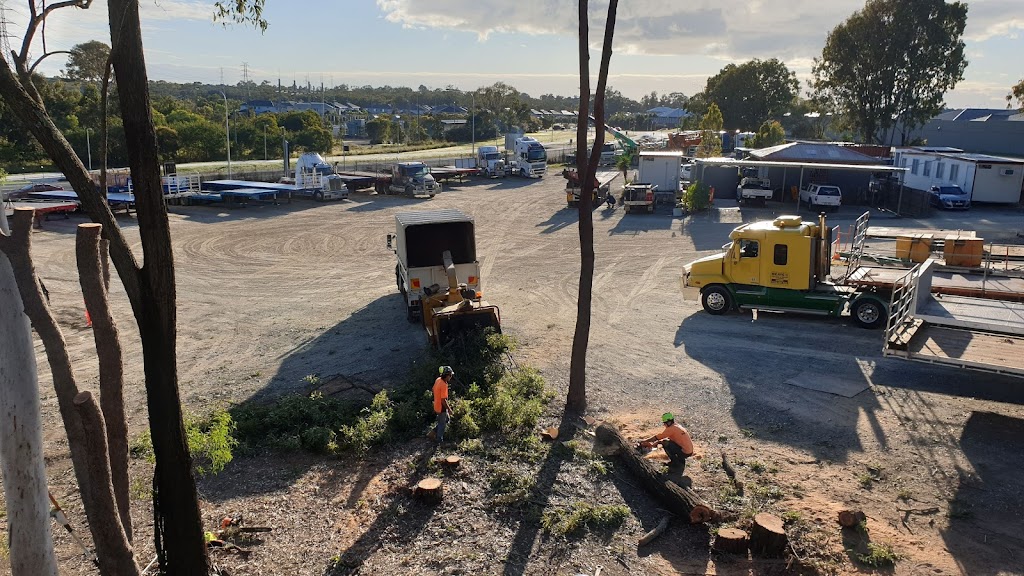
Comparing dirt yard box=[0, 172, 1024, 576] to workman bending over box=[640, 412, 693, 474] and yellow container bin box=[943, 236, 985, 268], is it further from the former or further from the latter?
yellow container bin box=[943, 236, 985, 268]

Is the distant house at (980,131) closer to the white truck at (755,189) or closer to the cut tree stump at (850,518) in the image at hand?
the white truck at (755,189)

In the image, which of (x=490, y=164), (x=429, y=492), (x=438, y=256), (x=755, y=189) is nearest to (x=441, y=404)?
(x=429, y=492)

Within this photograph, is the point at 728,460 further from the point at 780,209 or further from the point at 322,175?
the point at 322,175

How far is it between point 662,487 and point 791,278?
986 centimetres

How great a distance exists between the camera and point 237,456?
34.6ft

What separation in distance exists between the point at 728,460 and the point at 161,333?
8.05 metres

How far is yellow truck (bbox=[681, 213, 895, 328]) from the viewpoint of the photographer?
16.9m

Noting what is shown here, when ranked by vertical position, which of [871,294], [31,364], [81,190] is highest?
[81,190]

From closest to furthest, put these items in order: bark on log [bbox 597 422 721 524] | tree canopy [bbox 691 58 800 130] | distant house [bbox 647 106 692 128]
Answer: bark on log [bbox 597 422 721 524]
tree canopy [bbox 691 58 800 130]
distant house [bbox 647 106 692 128]

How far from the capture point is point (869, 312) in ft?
55.4

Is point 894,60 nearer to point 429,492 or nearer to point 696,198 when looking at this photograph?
point 696,198

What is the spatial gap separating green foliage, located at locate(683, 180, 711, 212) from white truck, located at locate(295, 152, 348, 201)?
19.8 meters

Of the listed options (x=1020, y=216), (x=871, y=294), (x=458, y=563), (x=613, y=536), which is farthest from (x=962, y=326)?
(x=1020, y=216)

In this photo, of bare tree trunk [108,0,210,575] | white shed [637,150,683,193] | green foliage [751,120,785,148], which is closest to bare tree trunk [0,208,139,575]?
bare tree trunk [108,0,210,575]
